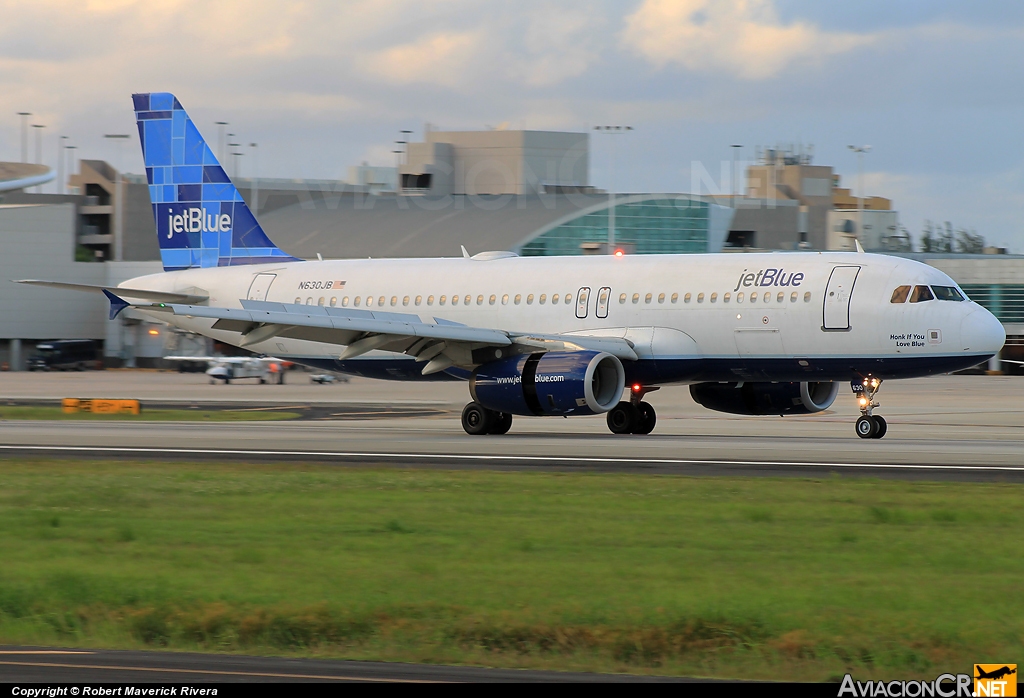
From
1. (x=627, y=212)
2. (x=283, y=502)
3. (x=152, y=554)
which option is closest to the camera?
(x=152, y=554)

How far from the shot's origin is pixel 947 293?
2827 centimetres

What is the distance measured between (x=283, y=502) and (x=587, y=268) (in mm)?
16068

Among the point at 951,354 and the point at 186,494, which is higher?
the point at 951,354

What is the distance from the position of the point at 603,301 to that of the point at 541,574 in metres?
19.1

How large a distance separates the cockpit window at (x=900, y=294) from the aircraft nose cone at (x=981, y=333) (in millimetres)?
1338

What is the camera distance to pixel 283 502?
17.6m

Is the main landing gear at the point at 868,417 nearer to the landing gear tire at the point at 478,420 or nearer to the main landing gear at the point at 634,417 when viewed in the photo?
the main landing gear at the point at 634,417

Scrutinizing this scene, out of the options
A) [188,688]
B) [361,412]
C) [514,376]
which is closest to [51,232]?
[361,412]

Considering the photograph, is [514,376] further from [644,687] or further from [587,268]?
[644,687]

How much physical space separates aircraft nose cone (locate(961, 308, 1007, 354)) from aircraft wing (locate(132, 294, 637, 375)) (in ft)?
24.2

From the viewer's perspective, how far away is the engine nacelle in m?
31.6

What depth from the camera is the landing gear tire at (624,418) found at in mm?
32344

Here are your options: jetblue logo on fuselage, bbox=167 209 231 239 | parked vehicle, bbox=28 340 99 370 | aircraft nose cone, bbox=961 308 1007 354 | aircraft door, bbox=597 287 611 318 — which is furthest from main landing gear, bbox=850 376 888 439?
parked vehicle, bbox=28 340 99 370

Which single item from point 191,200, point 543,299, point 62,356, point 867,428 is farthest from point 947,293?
point 62,356
